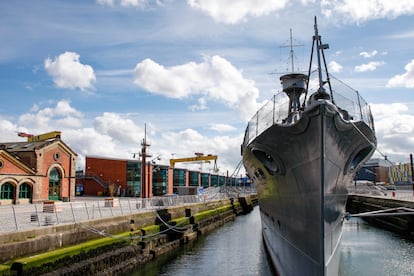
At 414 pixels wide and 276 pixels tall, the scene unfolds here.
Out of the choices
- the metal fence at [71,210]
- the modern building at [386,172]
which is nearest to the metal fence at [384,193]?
the metal fence at [71,210]

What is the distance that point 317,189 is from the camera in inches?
331

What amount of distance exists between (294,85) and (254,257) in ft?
31.3

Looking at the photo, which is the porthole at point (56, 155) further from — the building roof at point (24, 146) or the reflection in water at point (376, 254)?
the reflection in water at point (376, 254)

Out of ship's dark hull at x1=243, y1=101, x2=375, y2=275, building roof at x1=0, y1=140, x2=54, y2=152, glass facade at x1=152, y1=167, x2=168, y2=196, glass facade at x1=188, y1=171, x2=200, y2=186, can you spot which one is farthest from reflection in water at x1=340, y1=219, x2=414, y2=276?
glass facade at x1=188, y1=171, x2=200, y2=186

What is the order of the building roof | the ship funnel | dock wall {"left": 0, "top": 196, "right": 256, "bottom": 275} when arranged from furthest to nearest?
the building roof → the ship funnel → dock wall {"left": 0, "top": 196, "right": 256, "bottom": 275}

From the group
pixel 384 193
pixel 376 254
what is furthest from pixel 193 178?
pixel 376 254

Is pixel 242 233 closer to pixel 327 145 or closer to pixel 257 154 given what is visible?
pixel 257 154

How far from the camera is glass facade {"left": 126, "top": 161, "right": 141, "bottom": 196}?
161 ft

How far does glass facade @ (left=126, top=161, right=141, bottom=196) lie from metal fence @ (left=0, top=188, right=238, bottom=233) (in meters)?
16.4

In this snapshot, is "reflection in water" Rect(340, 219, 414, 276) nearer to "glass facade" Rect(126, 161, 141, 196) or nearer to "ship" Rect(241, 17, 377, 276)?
"ship" Rect(241, 17, 377, 276)

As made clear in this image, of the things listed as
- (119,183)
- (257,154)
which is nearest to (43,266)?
(257,154)

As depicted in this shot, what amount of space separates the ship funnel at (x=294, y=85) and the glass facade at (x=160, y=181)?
141ft

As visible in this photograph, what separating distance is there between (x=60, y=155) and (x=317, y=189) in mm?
30918

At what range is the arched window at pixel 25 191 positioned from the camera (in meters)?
28.6
